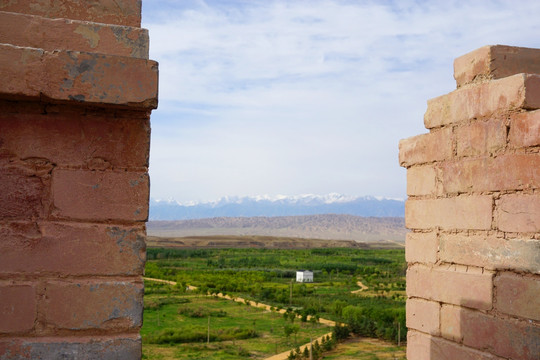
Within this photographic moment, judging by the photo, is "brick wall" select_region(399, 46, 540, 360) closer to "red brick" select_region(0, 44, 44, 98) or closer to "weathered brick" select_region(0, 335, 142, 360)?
"weathered brick" select_region(0, 335, 142, 360)

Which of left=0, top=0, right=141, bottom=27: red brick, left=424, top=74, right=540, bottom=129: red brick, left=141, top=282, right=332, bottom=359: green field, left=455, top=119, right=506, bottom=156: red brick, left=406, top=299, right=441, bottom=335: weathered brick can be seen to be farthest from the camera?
left=141, top=282, right=332, bottom=359: green field

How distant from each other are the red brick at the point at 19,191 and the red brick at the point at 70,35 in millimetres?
634

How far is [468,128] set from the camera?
15.5 ft

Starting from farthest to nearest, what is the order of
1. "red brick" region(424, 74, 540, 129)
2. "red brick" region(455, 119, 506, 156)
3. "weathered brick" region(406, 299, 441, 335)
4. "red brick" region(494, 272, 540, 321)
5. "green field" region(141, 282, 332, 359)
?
"green field" region(141, 282, 332, 359), "weathered brick" region(406, 299, 441, 335), "red brick" region(455, 119, 506, 156), "red brick" region(424, 74, 540, 129), "red brick" region(494, 272, 540, 321)

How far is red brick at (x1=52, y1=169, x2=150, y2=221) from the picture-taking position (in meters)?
2.82

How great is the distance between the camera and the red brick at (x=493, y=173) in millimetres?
4125

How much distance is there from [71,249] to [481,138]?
3250 mm

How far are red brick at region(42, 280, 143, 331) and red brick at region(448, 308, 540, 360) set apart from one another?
2.71m

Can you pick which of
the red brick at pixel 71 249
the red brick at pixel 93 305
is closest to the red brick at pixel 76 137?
the red brick at pixel 71 249

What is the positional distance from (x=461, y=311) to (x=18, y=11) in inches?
150

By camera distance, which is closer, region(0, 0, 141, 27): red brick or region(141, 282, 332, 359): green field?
region(0, 0, 141, 27): red brick

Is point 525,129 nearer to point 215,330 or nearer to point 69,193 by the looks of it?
point 69,193

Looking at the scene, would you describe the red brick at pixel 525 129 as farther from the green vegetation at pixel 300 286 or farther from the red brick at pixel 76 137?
the green vegetation at pixel 300 286

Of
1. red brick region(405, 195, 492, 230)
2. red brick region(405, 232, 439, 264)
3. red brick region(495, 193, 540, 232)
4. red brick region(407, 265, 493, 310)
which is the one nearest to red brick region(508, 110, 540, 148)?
red brick region(495, 193, 540, 232)
